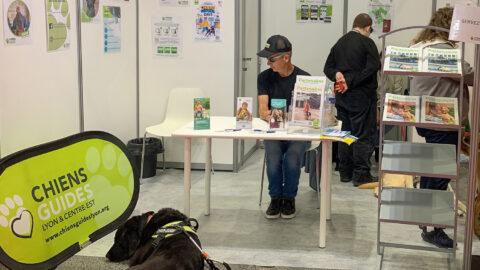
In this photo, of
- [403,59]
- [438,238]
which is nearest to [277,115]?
[403,59]

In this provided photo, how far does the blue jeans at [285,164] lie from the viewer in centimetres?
464

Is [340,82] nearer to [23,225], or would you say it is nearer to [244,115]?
[244,115]

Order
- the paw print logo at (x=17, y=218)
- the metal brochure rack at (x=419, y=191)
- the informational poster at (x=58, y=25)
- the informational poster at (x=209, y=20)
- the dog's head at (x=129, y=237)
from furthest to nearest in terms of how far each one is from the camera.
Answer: the informational poster at (x=209, y=20) < the informational poster at (x=58, y=25) < the metal brochure rack at (x=419, y=191) < the dog's head at (x=129, y=237) < the paw print logo at (x=17, y=218)

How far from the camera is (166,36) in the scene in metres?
6.00

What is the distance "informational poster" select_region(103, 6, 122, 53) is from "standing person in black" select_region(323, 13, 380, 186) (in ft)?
6.02

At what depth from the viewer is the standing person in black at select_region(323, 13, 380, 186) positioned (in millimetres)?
5684

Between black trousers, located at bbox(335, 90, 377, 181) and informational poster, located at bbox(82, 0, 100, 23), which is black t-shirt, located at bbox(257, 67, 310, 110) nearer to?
black trousers, located at bbox(335, 90, 377, 181)

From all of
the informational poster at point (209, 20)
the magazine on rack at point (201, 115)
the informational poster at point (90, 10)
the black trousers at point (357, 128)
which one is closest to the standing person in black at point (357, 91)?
the black trousers at point (357, 128)

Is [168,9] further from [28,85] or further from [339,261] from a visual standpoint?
[339,261]

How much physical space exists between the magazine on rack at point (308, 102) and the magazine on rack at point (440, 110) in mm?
654

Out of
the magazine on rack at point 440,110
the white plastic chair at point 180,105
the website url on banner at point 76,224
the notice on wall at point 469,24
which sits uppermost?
the notice on wall at point 469,24

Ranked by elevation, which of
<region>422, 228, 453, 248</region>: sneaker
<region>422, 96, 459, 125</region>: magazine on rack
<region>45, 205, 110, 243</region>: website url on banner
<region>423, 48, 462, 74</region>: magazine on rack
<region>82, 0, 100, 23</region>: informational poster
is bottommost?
<region>422, 228, 453, 248</region>: sneaker

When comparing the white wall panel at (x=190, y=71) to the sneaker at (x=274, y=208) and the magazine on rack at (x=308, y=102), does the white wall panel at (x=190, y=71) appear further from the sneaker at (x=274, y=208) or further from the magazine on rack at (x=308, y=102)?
the magazine on rack at (x=308, y=102)

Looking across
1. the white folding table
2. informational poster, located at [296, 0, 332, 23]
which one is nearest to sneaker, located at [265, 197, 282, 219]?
the white folding table
